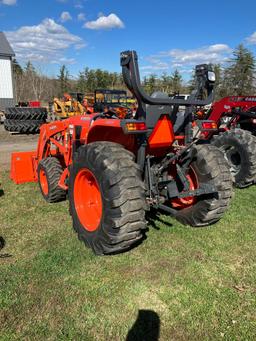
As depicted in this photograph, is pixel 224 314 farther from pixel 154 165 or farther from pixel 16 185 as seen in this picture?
pixel 16 185

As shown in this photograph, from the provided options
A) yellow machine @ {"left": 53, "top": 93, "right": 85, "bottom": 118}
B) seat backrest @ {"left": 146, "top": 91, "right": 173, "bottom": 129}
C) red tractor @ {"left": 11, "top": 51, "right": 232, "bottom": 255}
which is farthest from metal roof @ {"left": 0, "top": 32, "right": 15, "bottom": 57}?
seat backrest @ {"left": 146, "top": 91, "right": 173, "bottom": 129}

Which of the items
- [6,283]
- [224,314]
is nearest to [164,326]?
[224,314]

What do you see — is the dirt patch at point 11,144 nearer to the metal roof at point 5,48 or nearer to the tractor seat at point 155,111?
the tractor seat at point 155,111

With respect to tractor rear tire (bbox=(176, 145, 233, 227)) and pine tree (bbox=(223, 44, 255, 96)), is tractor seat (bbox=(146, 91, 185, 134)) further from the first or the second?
pine tree (bbox=(223, 44, 255, 96))

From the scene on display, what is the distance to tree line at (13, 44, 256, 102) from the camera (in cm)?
3425

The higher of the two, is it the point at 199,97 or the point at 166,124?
the point at 199,97

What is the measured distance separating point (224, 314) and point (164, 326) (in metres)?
0.56

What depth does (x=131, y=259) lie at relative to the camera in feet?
12.2

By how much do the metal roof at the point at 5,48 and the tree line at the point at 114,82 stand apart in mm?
7490

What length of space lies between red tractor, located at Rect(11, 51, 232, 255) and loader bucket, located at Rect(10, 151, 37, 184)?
2.12m

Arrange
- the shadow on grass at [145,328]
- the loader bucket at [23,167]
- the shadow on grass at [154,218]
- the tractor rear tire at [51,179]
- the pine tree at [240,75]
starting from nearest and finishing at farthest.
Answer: the shadow on grass at [145,328] → the shadow on grass at [154,218] → the tractor rear tire at [51,179] → the loader bucket at [23,167] → the pine tree at [240,75]

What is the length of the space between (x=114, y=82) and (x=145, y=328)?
44.9 metres

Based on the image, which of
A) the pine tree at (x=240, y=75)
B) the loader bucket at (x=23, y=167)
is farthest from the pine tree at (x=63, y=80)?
the loader bucket at (x=23, y=167)

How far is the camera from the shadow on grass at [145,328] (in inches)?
103
